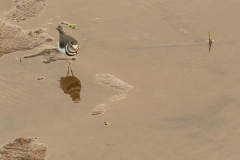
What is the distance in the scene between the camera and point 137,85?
955cm

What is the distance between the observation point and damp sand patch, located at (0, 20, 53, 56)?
1076 centimetres

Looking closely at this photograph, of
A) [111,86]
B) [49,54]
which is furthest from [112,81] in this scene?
[49,54]

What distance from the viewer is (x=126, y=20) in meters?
11.7

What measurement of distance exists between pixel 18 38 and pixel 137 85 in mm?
3590

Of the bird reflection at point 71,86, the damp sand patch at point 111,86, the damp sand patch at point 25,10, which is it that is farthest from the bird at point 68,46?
the damp sand patch at point 25,10

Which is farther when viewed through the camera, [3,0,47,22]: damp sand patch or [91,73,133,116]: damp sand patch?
[3,0,47,22]: damp sand patch

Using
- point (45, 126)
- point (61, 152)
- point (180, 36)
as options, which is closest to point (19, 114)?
point (45, 126)

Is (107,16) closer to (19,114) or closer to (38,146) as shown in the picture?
(19,114)

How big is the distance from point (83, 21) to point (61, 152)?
15.7 ft

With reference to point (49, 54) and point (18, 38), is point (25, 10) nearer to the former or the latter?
point (18, 38)

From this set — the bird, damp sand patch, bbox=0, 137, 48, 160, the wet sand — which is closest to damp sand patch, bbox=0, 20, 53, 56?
the wet sand

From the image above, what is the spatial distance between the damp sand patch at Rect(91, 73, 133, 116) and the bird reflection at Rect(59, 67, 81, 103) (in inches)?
18.7

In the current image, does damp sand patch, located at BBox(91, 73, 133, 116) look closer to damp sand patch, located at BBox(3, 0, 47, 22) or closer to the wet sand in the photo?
the wet sand

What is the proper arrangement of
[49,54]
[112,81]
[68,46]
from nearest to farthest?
[112,81]
[68,46]
[49,54]
